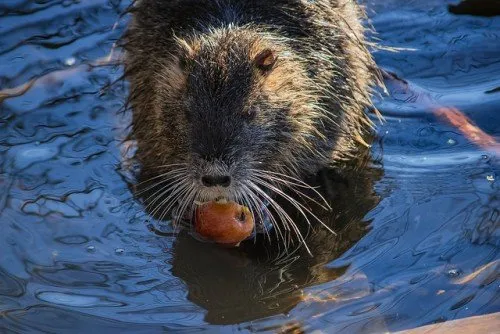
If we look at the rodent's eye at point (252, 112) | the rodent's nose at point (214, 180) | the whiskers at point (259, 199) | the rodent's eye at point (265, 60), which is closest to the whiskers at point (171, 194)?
the whiskers at point (259, 199)

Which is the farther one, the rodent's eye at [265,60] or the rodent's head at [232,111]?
the rodent's eye at [265,60]

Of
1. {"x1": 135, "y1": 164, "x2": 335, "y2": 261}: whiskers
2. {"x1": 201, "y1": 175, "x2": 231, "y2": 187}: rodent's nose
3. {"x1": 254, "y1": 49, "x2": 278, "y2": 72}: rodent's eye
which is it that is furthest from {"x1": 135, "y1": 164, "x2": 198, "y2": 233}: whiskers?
{"x1": 254, "y1": 49, "x2": 278, "y2": 72}: rodent's eye

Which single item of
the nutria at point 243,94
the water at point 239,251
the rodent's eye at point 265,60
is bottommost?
the water at point 239,251

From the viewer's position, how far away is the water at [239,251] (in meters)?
3.79

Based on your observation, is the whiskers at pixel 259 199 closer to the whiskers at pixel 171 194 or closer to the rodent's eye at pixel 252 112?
the whiskers at pixel 171 194

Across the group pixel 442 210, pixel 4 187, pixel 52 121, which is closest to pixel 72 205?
pixel 4 187

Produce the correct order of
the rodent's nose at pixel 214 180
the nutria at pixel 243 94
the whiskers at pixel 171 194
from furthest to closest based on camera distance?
1. the whiskers at pixel 171 194
2. the nutria at pixel 243 94
3. the rodent's nose at pixel 214 180

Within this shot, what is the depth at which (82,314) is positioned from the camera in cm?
376

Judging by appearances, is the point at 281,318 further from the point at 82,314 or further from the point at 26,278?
the point at 26,278

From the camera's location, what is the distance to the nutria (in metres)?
3.88

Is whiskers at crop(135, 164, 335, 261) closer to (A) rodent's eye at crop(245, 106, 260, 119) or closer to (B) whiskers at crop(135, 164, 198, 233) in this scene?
(B) whiskers at crop(135, 164, 198, 233)

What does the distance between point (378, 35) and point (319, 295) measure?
2291mm

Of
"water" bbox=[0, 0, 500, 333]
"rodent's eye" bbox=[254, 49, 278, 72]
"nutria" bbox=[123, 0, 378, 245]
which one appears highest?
"rodent's eye" bbox=[254, 49, 278, 72]

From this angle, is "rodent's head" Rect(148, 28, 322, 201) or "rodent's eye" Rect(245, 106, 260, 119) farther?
"rodent's eye" Rect(245, 106, 260, 119)
